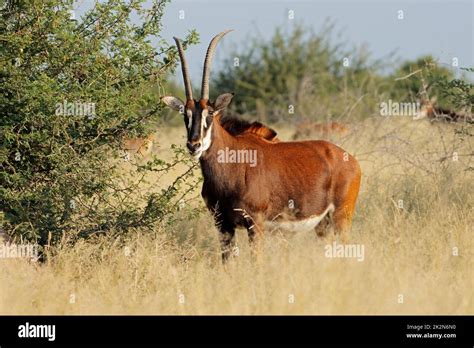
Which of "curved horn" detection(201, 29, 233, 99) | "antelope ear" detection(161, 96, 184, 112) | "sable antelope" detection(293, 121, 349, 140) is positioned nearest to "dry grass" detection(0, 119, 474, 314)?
"antelope ear" detection(161, 96, 184, 112)

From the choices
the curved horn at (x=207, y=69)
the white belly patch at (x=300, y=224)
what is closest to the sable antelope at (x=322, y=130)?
the white belly patch at (x=300, y=224)

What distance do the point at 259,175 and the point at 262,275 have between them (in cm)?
183

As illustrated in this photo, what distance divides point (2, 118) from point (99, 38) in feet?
4.17

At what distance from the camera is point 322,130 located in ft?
59.0

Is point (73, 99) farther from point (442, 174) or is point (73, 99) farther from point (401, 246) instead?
point (442, 174)

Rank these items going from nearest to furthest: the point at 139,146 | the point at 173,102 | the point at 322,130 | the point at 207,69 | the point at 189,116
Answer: the point at 189,116 < the point at 173,102 < the point at 207,69 < the point at 139,146 < the point at 322,130

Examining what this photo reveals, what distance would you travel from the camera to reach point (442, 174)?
37.2ft

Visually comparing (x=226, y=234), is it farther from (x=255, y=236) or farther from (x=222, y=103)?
(x=222, y=103)

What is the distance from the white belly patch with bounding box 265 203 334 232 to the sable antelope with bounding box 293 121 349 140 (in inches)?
242

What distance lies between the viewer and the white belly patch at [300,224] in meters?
9.09
